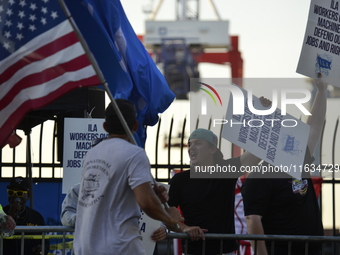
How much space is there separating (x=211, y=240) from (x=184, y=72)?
48906 millimetres

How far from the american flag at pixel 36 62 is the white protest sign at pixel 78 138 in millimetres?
1875

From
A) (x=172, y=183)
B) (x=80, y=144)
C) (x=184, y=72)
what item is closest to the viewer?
(x=172, y=183)

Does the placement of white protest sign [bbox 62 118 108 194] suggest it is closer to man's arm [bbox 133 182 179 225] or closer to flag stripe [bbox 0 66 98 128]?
flag stripe [bbox 0 66 98 128]

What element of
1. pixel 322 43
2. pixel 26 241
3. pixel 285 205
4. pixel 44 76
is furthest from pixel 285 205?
pixel 26 241

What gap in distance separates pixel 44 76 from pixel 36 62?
0.13 metres

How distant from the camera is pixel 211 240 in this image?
5.31 m

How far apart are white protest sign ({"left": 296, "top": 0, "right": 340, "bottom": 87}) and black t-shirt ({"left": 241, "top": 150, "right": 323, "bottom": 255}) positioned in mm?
736

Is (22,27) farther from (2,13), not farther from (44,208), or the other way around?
(44,208)

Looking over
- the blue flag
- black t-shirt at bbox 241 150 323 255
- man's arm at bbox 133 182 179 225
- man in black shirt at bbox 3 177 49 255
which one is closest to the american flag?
man's arm at bbox 133 182 179 225

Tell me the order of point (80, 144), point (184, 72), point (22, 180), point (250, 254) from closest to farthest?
point (80, 144) → point (22, 180) → point (250, 254) → point (184, 72)

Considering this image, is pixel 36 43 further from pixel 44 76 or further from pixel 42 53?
pixel 44 76

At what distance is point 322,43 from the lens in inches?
207


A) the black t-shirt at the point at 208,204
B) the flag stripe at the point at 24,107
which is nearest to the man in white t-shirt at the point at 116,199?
the flag stripe at the point at 24,107

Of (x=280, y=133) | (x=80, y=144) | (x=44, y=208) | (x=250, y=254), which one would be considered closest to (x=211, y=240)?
(x=280, y=133)
